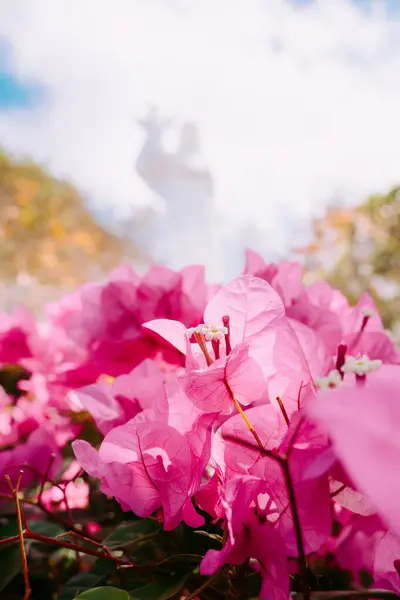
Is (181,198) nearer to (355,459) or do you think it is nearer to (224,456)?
(224,456)

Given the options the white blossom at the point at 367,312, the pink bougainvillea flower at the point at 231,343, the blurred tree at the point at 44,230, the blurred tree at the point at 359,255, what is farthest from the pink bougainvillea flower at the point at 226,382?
the blurred tree at the point at 44,230

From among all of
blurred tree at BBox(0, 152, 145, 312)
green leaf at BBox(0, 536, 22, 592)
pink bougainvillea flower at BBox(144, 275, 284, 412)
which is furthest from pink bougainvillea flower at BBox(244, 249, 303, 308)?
blurred tree at BBox(0, 152, 145, 312)

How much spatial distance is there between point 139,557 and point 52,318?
1.25 feet

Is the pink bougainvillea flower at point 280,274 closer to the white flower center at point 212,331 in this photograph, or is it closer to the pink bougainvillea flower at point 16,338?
the white flower center at point 212,331

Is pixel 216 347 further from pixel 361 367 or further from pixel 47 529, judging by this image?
pixel 47 529

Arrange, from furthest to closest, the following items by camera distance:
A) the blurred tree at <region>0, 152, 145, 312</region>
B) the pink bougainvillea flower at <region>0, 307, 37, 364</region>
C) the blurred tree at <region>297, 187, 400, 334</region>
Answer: the blurred tree at <region>0, 152, 145, 312</region>
the blurred tree at <region>297, 187, 400, 334</region>
the pink bougainvillea flower at <region>0, 307, 37, 364</region>

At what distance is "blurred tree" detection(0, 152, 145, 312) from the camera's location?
6.39m

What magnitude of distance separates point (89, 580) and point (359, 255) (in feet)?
5.69

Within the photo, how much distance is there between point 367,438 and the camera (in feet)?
0.40

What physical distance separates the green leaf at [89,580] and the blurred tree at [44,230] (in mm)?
5995

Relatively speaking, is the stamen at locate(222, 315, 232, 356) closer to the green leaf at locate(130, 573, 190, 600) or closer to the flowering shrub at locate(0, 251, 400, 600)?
the flowering shrub at locate(0, 251, 400, 600)

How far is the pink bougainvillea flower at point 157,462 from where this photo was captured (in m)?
0.25

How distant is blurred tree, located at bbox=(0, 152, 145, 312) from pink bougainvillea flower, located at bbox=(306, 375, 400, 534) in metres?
6.19

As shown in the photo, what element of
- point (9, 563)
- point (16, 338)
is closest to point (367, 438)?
point (9, 563)
